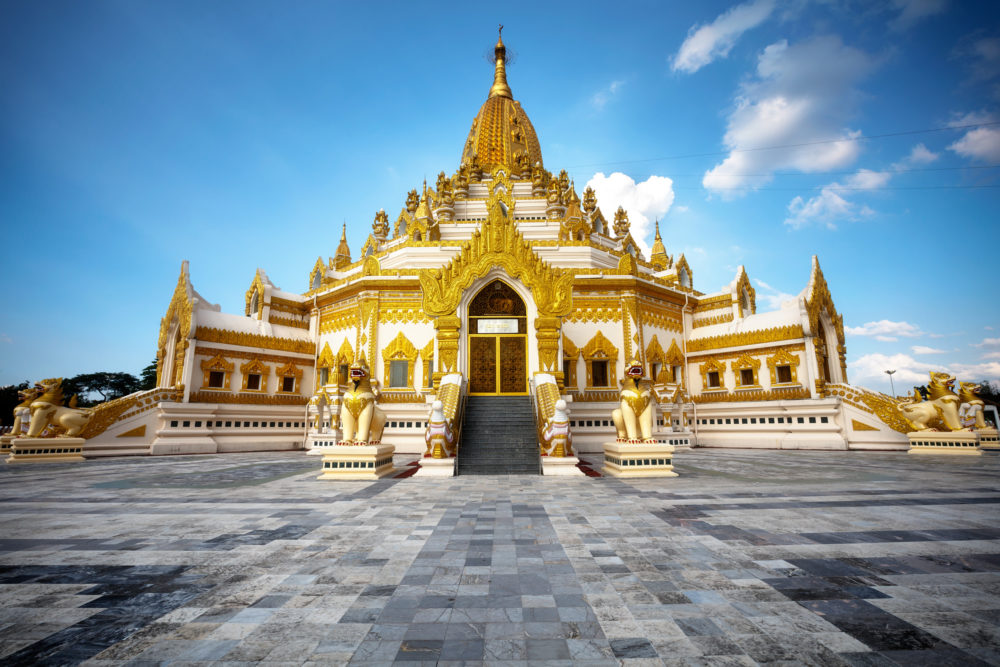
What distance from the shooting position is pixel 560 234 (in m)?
22.8

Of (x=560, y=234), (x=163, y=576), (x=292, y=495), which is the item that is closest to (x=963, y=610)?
(x=163, y=576)

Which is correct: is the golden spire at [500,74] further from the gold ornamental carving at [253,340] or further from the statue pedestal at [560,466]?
the statue pedestal at [560,466]

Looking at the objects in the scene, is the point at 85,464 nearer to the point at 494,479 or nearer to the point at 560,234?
the point at 494,479

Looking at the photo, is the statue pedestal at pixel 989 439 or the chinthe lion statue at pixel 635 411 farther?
the statue pedestal at pixel 989 439

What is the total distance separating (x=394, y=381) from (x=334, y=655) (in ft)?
53.4

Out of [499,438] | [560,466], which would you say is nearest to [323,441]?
[499,438]

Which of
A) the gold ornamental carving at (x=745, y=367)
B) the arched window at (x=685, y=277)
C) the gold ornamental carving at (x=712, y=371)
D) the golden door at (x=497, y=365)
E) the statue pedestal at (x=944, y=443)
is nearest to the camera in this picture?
the statue pedestal at (x=944, y=443)

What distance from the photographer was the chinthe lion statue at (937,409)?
15070 millimetres

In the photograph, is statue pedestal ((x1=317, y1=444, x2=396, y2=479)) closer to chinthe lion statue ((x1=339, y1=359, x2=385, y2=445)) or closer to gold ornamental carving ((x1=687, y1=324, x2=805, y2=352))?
chinthe lion statue ((x1=339, y1=359, x2=385, y2=445))

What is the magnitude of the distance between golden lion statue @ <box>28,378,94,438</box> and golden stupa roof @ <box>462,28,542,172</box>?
22.9 meters

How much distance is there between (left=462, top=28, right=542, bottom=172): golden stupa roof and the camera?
98.4ft

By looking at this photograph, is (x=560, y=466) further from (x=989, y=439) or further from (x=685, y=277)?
(x=685, y=277)

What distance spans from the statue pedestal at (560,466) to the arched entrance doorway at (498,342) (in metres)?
4.13

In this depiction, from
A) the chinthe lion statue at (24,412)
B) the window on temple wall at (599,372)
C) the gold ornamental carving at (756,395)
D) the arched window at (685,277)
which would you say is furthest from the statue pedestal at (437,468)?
the arched window at (685,277)
